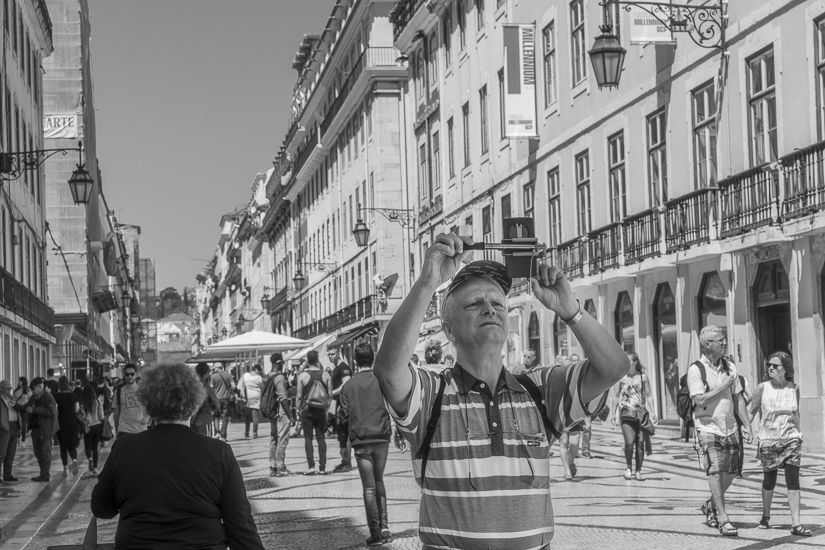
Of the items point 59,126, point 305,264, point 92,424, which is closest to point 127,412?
point 92,424

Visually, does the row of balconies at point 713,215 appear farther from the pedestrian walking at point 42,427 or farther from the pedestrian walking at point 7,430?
the pedestrian walking at point 7,430

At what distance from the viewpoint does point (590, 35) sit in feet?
91.3

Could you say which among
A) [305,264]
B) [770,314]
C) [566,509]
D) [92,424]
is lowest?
[566,509]

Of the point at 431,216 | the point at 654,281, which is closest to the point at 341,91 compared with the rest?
the point at 431,216

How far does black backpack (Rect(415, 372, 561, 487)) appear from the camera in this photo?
12.2 ft

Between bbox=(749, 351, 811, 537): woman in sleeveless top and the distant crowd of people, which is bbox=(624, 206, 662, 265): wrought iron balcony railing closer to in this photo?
bbox=(749, 351, 811, 537): woman in sleeveless top

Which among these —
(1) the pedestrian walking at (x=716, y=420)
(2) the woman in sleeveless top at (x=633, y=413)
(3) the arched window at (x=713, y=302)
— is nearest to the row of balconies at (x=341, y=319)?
(3) the arched window at (x=713, y=302)

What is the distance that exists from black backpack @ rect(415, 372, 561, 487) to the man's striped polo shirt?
1 cm

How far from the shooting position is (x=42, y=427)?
60.0 feet

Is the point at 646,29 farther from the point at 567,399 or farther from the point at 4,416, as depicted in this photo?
the point at 567,399

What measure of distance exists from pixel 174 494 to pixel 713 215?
1814cm

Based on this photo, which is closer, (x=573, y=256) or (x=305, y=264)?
(x=573, y=256)

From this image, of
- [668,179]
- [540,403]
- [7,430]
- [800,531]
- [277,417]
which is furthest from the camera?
[668,179]

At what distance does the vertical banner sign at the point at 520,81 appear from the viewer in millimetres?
30484
